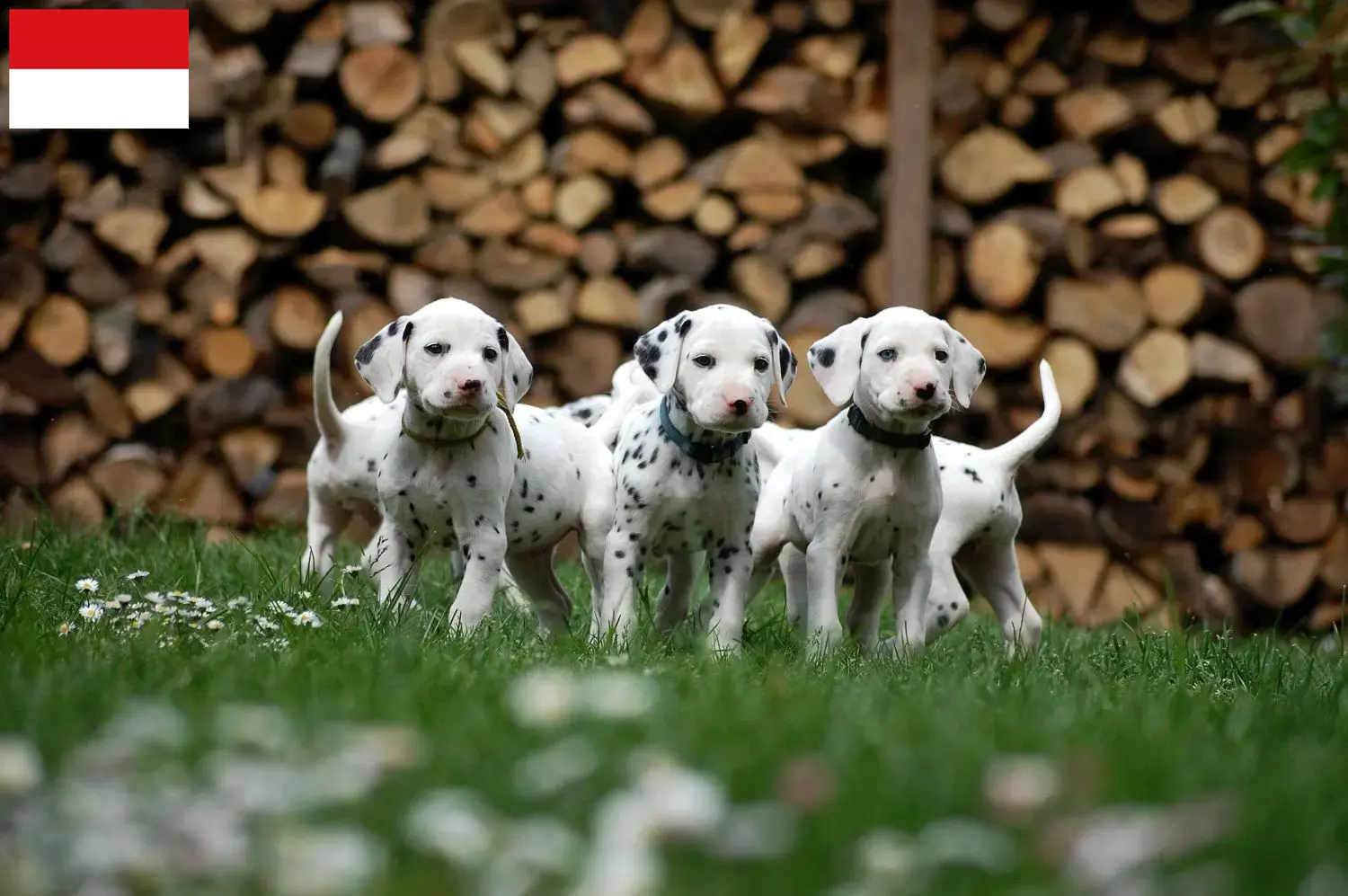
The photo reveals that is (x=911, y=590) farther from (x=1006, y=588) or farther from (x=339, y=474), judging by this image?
(x=339, y=474)

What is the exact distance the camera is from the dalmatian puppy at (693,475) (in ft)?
12.5

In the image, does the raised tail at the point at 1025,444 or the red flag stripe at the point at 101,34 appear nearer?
the raised tail at the point at 1025,444

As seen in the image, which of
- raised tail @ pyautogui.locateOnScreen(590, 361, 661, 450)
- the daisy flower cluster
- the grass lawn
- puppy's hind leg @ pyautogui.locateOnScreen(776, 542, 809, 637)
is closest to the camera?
the grass lawn

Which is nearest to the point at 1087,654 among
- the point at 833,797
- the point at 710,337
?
the point at 710,337

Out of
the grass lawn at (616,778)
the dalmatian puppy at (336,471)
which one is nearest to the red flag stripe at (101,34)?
the dalmatian puppy at (336,471)

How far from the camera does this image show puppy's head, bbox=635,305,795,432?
3645mm

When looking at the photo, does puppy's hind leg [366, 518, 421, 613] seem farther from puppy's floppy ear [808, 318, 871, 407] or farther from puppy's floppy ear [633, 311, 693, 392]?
puppy's floppy ear [808, 318, 871, 407]

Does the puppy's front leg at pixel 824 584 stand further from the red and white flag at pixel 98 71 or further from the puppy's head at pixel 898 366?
the red and white flag at pixel 98 71

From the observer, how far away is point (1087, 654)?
415cm

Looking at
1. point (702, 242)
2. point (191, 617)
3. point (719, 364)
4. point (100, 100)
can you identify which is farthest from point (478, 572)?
point (100, 100)

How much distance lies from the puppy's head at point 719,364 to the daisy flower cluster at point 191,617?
101 centimetres

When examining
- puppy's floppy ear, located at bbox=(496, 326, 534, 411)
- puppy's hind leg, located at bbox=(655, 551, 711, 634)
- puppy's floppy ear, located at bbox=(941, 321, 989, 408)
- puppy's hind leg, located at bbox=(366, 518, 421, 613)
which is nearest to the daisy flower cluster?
puppy's hind leg, located at bbox=(366, 518, 421, 613)

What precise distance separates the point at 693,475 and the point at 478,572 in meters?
0.64

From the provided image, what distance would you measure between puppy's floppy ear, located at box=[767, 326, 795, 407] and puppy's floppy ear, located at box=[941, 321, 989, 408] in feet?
1.42
